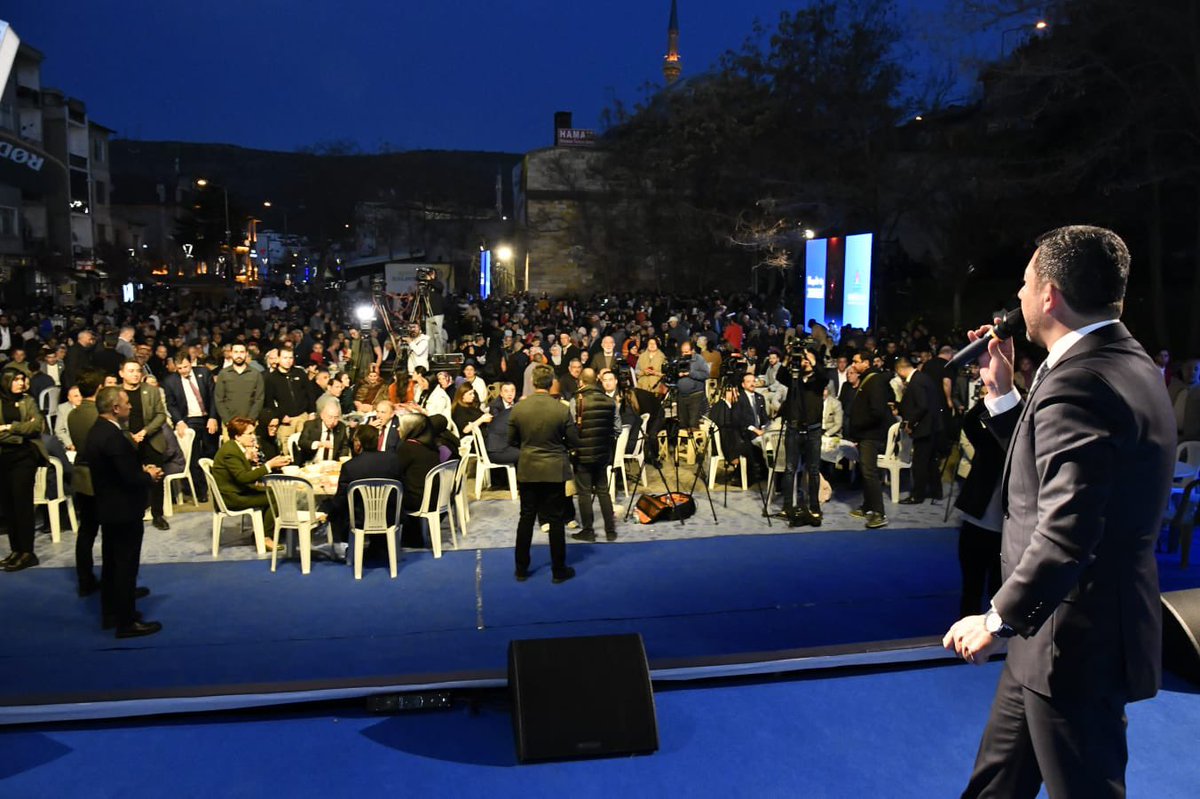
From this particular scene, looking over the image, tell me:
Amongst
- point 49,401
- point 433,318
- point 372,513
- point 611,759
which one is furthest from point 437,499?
point 433,318

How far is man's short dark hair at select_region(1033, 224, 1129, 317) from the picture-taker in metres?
2.11

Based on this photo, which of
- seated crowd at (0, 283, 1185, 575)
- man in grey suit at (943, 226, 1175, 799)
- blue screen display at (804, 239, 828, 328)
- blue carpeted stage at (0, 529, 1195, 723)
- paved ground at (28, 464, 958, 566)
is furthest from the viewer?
blue screen display at (804, 239, 828, 328)

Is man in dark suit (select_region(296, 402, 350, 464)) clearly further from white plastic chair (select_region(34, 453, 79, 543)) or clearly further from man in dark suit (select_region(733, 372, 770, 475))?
man in dark suit (select_region(733, 372, 770, 475))

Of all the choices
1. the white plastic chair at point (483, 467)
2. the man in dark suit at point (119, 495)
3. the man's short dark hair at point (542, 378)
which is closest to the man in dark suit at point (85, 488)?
the man in dark suit at point (119, 495)

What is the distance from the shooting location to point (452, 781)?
351cm

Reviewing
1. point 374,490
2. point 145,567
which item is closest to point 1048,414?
point 374,490

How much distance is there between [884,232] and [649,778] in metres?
27.8

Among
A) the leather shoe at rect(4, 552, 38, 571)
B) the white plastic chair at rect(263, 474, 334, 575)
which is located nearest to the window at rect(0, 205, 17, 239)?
the leather shoe at rect(4, 552, 38, 571)

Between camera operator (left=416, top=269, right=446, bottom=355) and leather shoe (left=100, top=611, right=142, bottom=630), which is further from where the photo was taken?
camera operator (left=416, top=269, right=446, bottom=355)

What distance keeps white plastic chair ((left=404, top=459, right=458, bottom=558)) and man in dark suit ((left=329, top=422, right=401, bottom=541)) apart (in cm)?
28

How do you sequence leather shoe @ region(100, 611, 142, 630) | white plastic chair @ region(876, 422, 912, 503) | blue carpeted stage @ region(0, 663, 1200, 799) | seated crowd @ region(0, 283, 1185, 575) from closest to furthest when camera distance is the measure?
blue carpeted stage @ region(0, 663, 1200, 799)
leather shoe @ region(100, 611, 142, 630)
seated crowd @ region(0, 283, 1185, 575)
white plastic chair @ region(876, 422, 912, 503)

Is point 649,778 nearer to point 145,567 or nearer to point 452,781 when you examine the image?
point 452,781

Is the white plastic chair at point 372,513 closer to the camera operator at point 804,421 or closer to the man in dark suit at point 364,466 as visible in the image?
the man in dark suit at point 364,466

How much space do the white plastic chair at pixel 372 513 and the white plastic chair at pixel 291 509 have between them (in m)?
0.36
